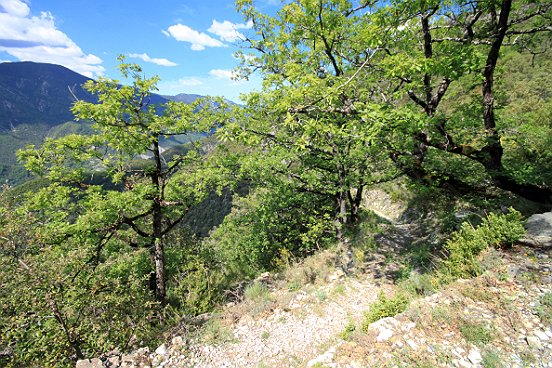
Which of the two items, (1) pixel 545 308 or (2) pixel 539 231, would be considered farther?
(2) pixel 539 231

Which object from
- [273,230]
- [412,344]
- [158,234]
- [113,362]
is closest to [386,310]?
[412,344]

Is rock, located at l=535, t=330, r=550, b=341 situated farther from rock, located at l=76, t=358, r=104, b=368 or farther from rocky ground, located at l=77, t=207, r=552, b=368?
rock, located at l=76, t=358, r=104, b=368

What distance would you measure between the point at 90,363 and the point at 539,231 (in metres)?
10.7

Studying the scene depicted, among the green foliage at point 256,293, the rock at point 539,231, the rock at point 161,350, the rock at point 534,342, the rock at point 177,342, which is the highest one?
the rock at point 539,231

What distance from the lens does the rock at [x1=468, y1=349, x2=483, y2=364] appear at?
12.4 feet

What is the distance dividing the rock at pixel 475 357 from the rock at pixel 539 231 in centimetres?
344

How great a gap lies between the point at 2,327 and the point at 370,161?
1104 centimetres

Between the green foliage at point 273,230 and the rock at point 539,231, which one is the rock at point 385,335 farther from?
the green foliage at point 273,230

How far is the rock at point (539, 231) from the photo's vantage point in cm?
585

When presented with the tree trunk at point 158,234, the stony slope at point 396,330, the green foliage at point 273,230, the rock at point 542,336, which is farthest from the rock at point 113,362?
the rock at point 542,336

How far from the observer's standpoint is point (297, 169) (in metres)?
11.7

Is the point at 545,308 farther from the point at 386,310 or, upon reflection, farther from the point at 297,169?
the point at 297,169

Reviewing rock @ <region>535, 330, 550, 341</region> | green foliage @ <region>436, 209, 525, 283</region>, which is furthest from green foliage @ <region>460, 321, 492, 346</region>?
green foliage @ <region>436, 209, 525, 283</region>

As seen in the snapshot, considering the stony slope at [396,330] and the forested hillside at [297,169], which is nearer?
the stony slope at [396,330]
